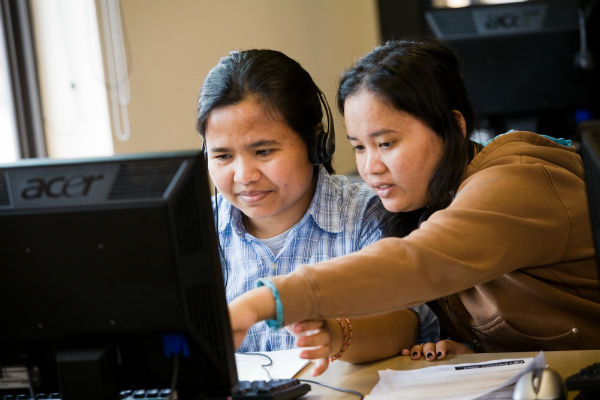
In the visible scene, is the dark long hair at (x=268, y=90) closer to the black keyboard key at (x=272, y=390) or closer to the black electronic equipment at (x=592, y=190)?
the black keyboard key at (x=272, y=390)

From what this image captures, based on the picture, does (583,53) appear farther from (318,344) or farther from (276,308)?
(276,308)

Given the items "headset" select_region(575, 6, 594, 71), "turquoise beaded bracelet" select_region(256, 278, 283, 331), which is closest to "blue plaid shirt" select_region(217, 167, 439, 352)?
"turquoise beaded bracelet" select_region(256, 278, 283, 331)

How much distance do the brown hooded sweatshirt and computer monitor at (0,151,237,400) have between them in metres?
0.13

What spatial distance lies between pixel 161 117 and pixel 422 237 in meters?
1.90

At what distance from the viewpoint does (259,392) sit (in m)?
1.10

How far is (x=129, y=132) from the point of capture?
274 cm

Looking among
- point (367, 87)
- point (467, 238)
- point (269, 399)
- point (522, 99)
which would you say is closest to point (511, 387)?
point (467, 238)

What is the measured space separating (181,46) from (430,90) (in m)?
1.73

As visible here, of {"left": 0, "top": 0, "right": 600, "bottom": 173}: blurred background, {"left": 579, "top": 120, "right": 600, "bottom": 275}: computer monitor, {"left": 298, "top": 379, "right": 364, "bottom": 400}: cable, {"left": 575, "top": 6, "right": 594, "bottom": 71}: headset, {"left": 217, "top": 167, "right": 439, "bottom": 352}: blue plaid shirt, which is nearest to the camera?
{"left": 579, "top": 120, "right": 600, "bottom": 275}: computer monitor

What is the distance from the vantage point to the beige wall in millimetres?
2775

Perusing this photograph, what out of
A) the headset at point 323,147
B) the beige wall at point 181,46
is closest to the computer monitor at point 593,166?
the headset at point 323,147

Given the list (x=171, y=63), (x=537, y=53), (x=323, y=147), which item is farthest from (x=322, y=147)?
(x=537, y=53)

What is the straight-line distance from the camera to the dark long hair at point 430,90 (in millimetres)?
1337

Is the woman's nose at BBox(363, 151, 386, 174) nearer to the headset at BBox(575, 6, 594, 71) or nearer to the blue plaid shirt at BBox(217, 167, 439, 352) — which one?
the blue plaid shirt at BBox(217, 167, 439, 352)
